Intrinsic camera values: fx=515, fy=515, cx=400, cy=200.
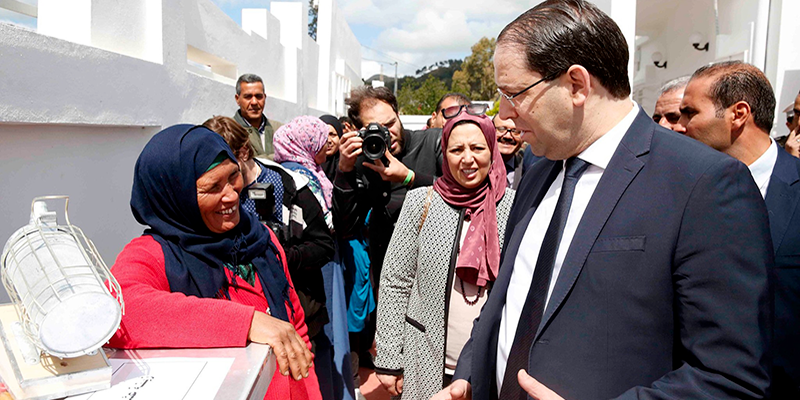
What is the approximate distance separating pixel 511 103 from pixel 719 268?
0.59 m

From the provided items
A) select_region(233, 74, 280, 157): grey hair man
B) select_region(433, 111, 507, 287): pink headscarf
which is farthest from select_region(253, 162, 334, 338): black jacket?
select_region(233, 74, 280, 157): grey hair man

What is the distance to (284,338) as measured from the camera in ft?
4.13

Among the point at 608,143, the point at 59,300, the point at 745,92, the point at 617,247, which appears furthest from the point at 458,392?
the point at 745,92

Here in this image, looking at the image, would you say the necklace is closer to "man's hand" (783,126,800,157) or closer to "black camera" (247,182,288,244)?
"black camera" (247,182,288,244)

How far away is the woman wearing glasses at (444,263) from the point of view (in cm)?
221

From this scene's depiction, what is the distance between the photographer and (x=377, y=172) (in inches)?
118

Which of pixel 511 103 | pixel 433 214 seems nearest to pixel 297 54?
pixel 433 214

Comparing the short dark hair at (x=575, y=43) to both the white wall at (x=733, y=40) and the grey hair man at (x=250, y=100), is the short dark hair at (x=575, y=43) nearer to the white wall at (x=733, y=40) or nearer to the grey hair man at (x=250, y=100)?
the grey hair man at (x=250, y=100)

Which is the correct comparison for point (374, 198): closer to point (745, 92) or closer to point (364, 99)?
point (364, 99)

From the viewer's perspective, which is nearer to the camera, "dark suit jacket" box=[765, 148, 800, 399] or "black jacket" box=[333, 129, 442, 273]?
"dark suit jacket" box=[765, 148, 800, 399]

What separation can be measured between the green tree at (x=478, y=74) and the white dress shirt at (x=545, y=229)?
3830 cm

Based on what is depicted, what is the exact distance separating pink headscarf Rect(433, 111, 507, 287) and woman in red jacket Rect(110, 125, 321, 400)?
74 centimetres

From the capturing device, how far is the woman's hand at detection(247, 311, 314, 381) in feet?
4.01

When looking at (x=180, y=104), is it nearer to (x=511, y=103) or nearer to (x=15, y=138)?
(x=15, y=138)
